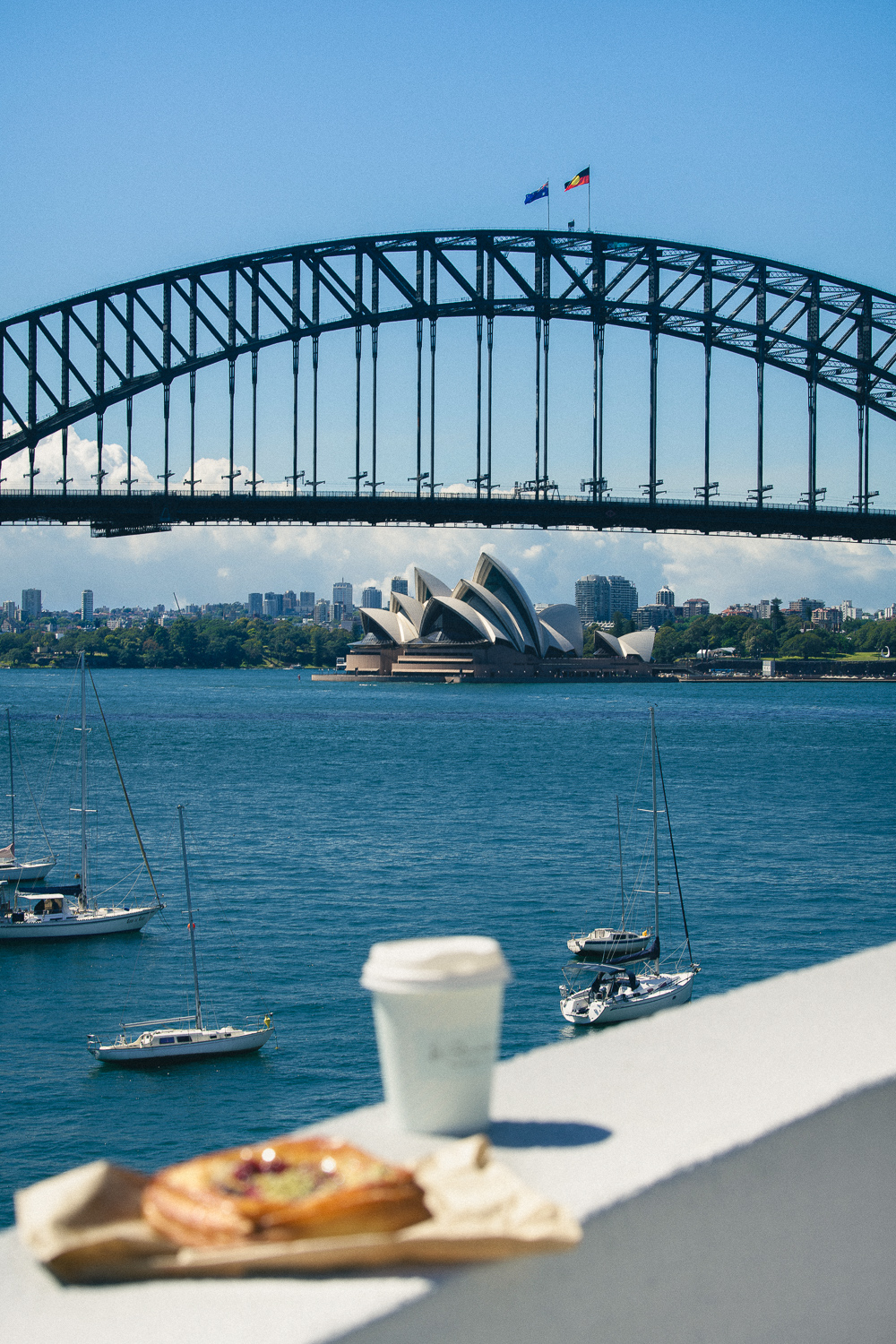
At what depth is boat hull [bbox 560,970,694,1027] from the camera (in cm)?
1727

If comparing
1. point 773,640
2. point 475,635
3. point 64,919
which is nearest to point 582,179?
point 64,919

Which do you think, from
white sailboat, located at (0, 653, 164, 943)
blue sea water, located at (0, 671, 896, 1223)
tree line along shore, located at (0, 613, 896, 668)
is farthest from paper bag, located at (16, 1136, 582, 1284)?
tree line along shore, located at (0, 613, 896, 668)

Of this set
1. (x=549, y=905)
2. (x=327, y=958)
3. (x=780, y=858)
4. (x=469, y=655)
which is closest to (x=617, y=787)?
(x=780, y=858)

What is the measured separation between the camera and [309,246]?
5650 cm

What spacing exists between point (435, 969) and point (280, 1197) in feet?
1.41

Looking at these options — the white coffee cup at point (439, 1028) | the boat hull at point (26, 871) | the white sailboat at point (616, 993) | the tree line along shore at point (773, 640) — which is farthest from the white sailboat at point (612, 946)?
the tree line along shore at point (773, 640)

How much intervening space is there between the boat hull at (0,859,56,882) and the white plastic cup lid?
2770 cm

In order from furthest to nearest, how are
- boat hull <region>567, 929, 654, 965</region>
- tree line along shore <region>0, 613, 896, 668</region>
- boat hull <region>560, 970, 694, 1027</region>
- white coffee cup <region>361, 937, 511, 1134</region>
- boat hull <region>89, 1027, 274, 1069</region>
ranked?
tree line along shore <region>0, 613, 896, 668</region>, boat hull <region>567, 929, 654, 965</region>, boat hull <region>560, 970, 694, 1027</region>, boat hull <region>89, 1027, 274, 1069</region>, white coffee cup <region>361, 937, 511, 1134</region>

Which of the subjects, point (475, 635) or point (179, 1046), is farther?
point (475, 635)

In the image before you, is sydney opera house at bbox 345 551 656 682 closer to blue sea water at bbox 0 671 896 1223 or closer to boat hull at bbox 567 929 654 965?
blue sea water at bbox 0 671 896 1223

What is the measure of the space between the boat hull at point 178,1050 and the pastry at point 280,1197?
15429 mm

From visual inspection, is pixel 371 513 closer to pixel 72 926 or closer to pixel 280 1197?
pixel 72 926

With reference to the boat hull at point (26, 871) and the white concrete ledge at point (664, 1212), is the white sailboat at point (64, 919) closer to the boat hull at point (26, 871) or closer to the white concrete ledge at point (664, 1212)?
the boat hull at point (26, 871)

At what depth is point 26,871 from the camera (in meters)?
28.6
